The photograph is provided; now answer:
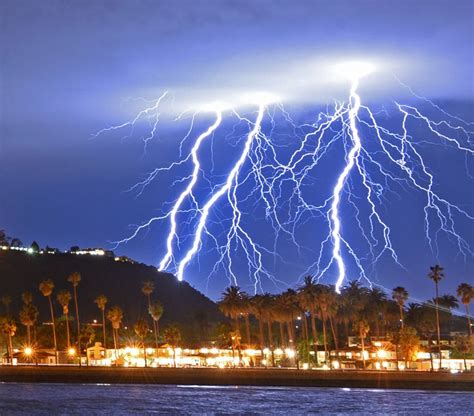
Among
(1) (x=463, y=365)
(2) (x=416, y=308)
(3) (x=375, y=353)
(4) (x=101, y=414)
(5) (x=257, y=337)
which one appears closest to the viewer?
(4) (x=101, y=414)

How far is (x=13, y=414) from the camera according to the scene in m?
58.9

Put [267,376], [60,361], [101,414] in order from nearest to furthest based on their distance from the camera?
[101,414] → [267,376] → [60,361]

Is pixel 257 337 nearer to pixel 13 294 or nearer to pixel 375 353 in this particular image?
pixel 375 353

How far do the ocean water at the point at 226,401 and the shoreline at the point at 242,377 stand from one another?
1.89 meters

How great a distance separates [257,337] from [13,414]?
2725 inches

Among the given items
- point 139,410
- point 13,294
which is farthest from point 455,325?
point 139,410

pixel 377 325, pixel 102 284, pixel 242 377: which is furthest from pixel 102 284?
pixel 242 377

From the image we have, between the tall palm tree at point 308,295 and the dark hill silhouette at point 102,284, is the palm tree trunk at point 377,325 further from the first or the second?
the dark hill silhouette at point 102,284

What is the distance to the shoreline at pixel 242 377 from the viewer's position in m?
72.9

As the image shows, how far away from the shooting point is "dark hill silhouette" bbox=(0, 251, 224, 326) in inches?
6732

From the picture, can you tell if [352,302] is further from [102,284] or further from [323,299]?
[102,284]

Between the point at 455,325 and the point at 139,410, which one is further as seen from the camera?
the point at 455,325

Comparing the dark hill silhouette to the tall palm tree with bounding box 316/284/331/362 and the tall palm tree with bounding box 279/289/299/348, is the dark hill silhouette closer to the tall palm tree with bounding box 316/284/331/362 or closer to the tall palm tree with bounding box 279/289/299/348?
the tall palm tree with bounding box 279/289/299/348

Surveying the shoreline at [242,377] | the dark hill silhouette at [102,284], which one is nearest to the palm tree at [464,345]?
the shoreline at [242,377]
